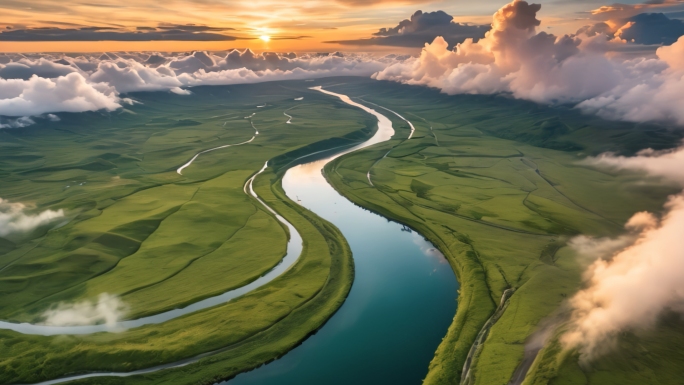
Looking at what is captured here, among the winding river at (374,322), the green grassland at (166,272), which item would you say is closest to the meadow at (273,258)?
the green grassland at (166,272)

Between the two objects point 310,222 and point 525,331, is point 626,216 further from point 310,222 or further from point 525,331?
point 310,222

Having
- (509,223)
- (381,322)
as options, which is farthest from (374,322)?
(509,223)

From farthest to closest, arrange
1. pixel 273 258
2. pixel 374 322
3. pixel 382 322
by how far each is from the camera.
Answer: pixel 273 258 → pixel 374 322 → pixel 382 322

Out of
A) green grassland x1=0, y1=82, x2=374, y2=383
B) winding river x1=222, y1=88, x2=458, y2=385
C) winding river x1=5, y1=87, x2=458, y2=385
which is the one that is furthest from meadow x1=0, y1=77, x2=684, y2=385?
winding river x1=222, y1=88, x2=458, y2=385

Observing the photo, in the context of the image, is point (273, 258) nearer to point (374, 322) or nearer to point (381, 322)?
point (374, 322)

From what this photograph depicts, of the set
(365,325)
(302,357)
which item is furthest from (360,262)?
(302,357)

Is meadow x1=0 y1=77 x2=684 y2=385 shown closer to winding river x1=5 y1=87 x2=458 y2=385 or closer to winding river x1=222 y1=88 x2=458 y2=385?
winding river x1=5 y1=87 x2=458 y2=385
